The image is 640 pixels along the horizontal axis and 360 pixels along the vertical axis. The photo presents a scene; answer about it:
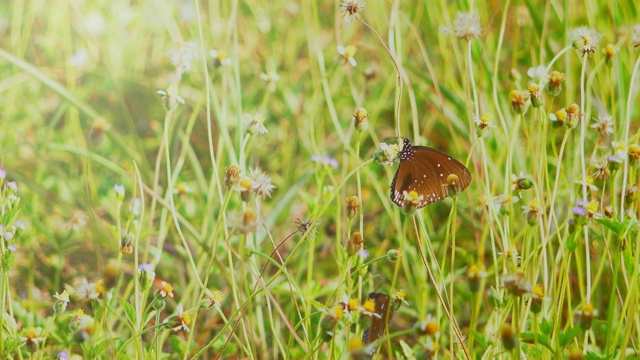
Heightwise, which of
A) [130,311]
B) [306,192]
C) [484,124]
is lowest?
[306,192]

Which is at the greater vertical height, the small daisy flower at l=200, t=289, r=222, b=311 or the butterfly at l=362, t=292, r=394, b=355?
the small daisy flower at l=200, t=289, r=222, b=311

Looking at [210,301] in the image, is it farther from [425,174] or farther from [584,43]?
[584,43]

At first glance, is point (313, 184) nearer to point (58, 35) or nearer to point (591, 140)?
point (591, 140)

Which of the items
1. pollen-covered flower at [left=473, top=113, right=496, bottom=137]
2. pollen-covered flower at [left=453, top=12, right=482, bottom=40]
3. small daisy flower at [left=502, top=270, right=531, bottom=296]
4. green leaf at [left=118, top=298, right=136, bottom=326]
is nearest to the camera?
small daisy flower at [left=502, top=270, right=531, bottom=296]

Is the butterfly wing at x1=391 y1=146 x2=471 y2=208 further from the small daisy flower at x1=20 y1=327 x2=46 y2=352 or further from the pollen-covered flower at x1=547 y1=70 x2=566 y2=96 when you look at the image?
the small daisy flower at x1=20 y1=327 x2=46 y2=352

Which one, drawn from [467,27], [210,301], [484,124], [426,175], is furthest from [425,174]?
[210,301]

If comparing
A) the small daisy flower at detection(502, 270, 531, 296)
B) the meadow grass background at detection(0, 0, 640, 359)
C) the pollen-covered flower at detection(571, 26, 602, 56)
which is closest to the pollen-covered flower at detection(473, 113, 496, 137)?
the meadow grass background at detection(0, 0, 640, 359)

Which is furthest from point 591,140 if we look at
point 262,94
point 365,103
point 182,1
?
point 182,1
